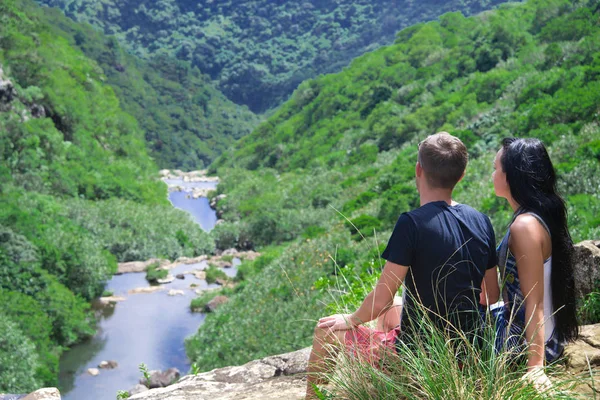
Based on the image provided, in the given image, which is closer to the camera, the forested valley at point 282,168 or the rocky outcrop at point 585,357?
the rocky outcrop at point 585,357

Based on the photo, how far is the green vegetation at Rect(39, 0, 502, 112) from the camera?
139 meters

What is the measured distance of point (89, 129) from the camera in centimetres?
5638

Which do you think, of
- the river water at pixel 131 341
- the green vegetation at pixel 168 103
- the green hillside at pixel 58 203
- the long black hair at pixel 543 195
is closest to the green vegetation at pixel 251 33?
the green vegetation at pixel 168 103

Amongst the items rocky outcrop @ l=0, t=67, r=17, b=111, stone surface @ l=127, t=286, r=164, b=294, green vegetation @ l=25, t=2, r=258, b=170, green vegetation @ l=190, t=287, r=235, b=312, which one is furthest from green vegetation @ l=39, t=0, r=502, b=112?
green vegetation @ l=190, t=287, r=235, b=312

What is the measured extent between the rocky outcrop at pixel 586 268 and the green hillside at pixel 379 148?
4.95ft

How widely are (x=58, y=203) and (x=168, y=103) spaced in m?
78.6

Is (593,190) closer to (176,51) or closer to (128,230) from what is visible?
(128,230)

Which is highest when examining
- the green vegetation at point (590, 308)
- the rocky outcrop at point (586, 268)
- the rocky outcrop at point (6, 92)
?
the rocky outcrop at point (6, 92)

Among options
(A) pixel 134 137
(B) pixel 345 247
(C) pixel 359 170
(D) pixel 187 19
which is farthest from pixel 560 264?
(D) pixel 187 19

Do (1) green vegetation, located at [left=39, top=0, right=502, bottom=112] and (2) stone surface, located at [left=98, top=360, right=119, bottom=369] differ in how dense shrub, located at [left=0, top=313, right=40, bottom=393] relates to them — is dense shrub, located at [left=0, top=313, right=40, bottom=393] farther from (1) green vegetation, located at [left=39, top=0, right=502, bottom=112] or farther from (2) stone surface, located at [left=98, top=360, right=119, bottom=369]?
(1) green vegetation, located at [left=39, top=0, right=502, bottom=112]

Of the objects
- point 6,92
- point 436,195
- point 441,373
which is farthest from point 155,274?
point 441,373

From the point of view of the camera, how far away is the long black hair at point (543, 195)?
3.68 meters

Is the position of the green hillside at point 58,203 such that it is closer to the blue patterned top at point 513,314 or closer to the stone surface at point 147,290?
the stone surface at point 147,290

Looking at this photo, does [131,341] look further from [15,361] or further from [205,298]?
[15,361]
